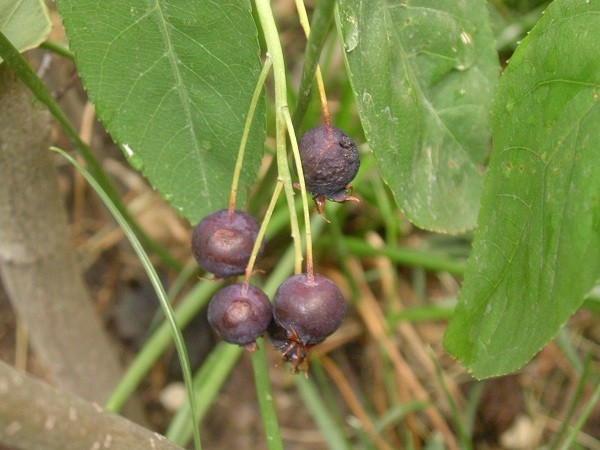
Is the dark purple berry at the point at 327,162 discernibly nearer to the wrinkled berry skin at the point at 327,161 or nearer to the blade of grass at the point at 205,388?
the wrinkled berry skin at the point at 327,161

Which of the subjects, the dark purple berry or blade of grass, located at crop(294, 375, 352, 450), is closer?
the dark purple berry

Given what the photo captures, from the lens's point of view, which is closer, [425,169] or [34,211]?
[425,169]

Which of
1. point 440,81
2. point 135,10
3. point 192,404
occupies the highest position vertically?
point 135,10

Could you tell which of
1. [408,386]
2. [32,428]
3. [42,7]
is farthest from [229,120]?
[408,386]

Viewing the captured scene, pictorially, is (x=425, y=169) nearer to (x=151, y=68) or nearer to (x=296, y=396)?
(x=151, y=68)

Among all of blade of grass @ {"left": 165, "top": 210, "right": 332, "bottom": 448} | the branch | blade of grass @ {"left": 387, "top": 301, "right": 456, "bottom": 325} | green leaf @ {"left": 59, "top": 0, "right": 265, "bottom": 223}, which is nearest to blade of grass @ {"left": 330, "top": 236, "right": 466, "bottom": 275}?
blade of grass @ {"left": 387, "top": 301, "right": 456, "bottom": 325}

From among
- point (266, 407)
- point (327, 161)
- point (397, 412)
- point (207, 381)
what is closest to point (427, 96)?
point (327, 161)

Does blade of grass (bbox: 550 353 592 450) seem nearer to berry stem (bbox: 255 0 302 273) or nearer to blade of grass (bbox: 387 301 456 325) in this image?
blade of grass (bbox: 387 301 456 325)
